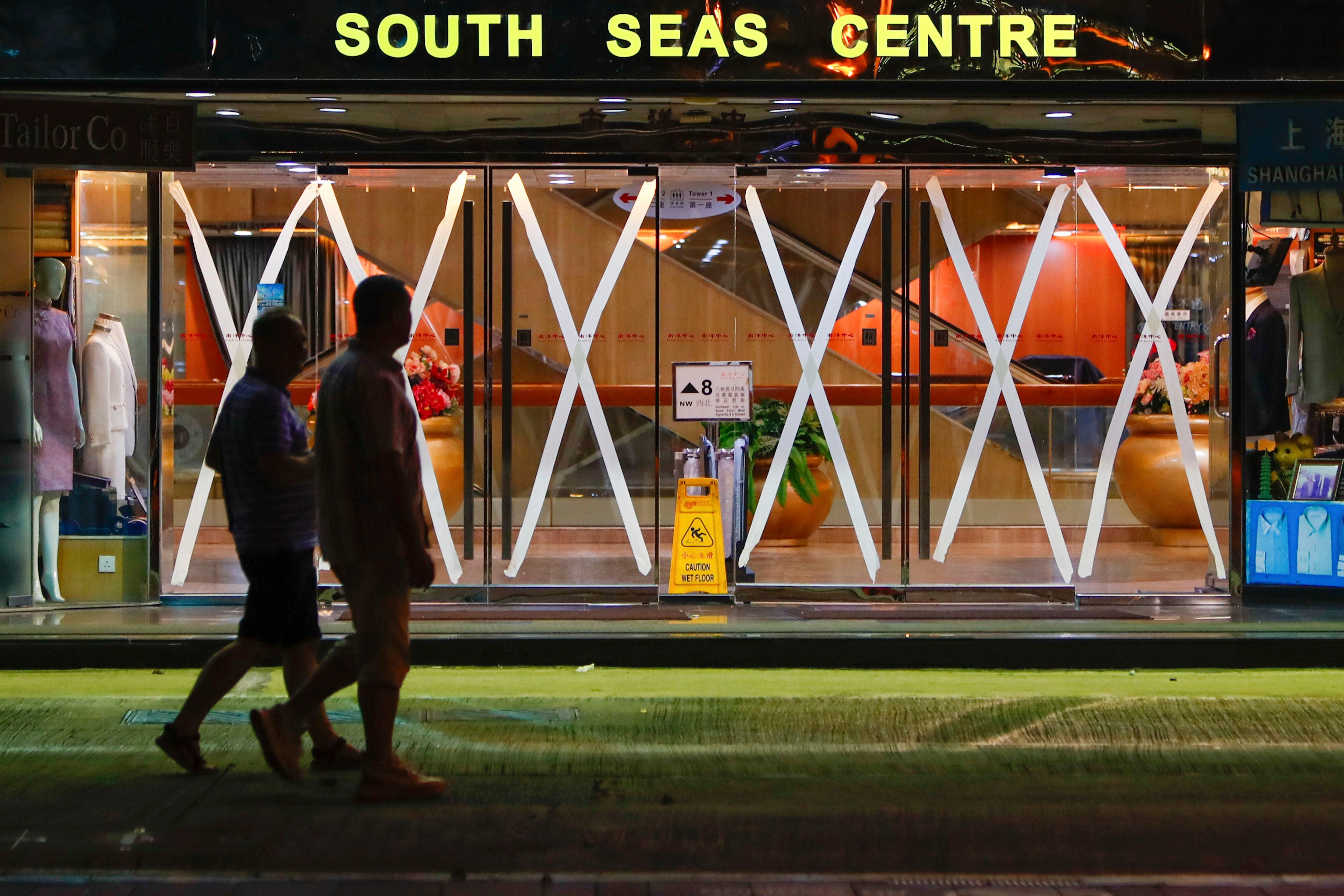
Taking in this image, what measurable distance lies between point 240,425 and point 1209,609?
212 inches

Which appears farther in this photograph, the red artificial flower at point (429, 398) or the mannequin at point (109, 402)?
the red artificial flower at point (429, 398)

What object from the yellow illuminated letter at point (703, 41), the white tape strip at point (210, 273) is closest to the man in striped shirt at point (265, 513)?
the yellow illuminated letter at point (703, 41)

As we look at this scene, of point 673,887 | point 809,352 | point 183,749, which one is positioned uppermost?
point 809,352

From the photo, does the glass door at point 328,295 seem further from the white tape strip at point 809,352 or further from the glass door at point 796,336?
the white tape strip at point 809,352

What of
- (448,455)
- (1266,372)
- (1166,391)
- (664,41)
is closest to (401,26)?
(664,41)

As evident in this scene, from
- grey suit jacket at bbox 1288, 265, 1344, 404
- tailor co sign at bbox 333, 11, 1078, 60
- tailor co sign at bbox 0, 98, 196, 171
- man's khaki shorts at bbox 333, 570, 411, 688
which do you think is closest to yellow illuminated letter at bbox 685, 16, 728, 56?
tailor co sign at bbox 333, 11, 1078, 60

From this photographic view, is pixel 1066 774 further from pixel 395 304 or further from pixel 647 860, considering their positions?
pixel 395 304

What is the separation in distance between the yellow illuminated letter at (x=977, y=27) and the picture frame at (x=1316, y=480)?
2.94m

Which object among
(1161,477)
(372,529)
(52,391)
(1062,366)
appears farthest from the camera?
(1161,477)

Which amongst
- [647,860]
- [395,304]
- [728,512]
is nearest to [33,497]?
[728,512]

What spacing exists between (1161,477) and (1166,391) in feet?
3.75

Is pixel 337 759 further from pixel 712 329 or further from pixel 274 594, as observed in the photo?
pixel 712 329

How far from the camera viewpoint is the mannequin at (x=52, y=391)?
24.6 ft

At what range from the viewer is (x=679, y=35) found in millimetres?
6953
